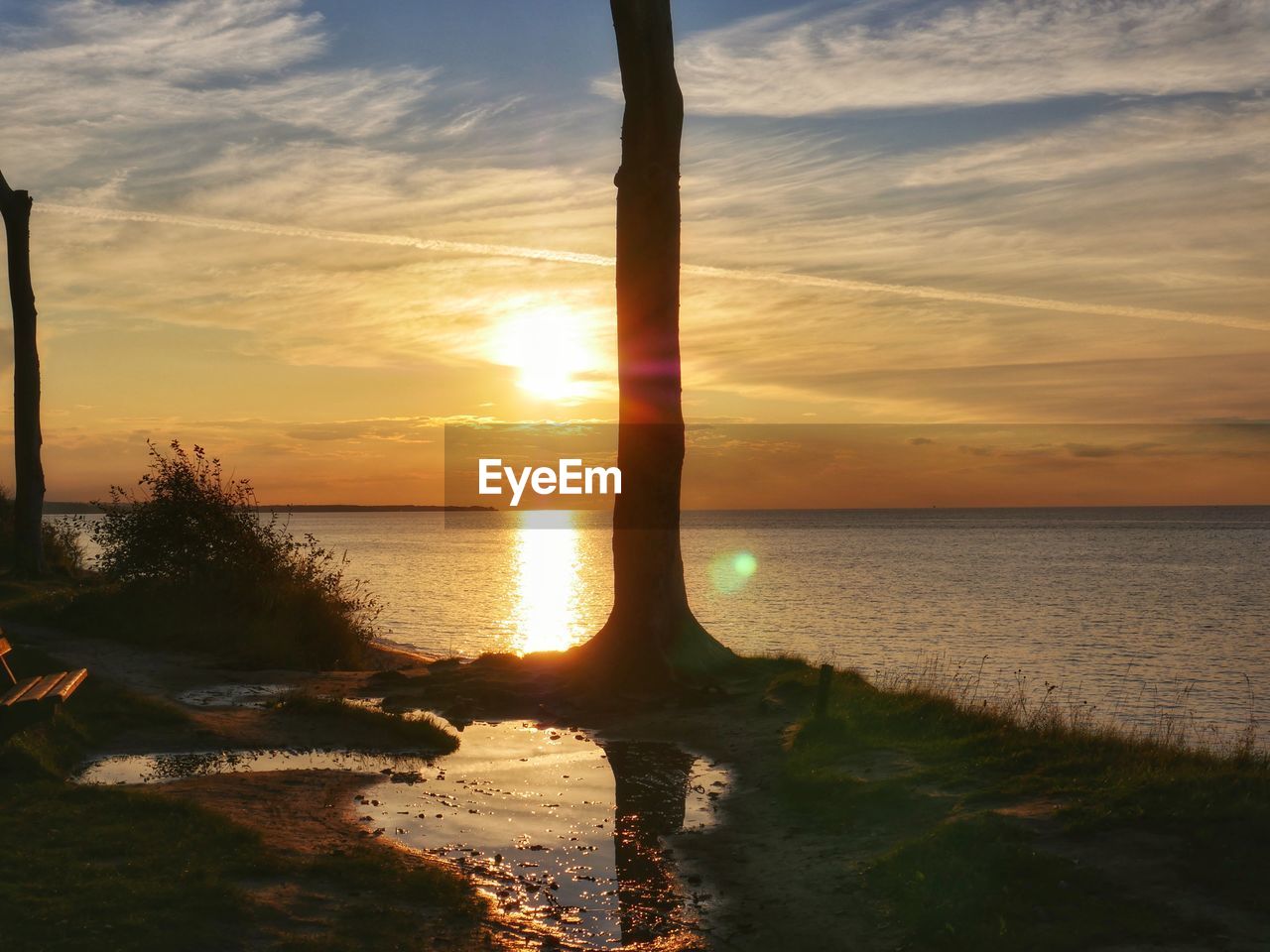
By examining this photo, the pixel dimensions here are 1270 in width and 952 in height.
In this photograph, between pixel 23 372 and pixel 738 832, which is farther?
pixel 23 372

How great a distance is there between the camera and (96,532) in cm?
2334

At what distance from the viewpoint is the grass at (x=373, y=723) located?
506 inches

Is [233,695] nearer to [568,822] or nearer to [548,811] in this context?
[548,811]

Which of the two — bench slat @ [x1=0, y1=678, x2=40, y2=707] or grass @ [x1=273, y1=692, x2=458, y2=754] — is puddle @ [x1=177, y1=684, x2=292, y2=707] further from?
bench slat @ [x1=0, y1=678, x2=40, y2=707]

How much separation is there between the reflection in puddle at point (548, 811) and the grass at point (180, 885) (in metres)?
0.63

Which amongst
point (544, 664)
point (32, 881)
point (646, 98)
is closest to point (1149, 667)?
point (544, 664)

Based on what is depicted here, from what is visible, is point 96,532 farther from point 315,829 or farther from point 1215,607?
point 1215,607

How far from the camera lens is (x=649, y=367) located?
1622 cm

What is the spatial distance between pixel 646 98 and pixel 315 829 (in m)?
11.1

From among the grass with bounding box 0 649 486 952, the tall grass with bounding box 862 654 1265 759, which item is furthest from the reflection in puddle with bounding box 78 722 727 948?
the tall grass with bounding box 862 654 1265 759

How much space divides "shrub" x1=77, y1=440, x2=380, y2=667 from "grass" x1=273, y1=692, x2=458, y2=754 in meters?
4.75

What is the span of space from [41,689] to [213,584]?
433 inches

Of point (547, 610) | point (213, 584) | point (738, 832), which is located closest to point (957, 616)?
point (547, 610)

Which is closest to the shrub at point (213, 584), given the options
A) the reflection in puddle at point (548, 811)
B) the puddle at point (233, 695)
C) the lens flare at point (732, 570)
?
the puddle at point (233, 695)
